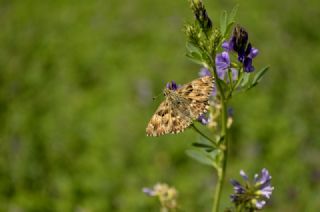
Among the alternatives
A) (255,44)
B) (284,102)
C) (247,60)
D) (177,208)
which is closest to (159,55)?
(255,44)

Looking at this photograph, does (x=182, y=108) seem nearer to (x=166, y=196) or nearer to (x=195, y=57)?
(x=195, y=57)

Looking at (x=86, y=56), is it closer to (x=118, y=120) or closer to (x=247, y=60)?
(x=118, y=120)

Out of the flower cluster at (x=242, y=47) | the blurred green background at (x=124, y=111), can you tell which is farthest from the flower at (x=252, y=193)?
the blurred green background at (x=124, y=111)

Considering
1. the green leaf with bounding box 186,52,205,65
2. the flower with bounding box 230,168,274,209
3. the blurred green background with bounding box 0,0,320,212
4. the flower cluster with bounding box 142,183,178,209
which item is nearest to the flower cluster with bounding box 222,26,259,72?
the green leaf with bounding box 186,52,205,65

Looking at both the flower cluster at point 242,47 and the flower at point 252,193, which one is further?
the flower at point 252,193

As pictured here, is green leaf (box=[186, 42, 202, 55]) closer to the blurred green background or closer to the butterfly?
the butterfly

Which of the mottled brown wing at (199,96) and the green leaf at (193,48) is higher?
the green leaf at (193,48)

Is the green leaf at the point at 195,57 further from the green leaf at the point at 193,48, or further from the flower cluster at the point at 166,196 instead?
the flower cluster at the point at 166,196
